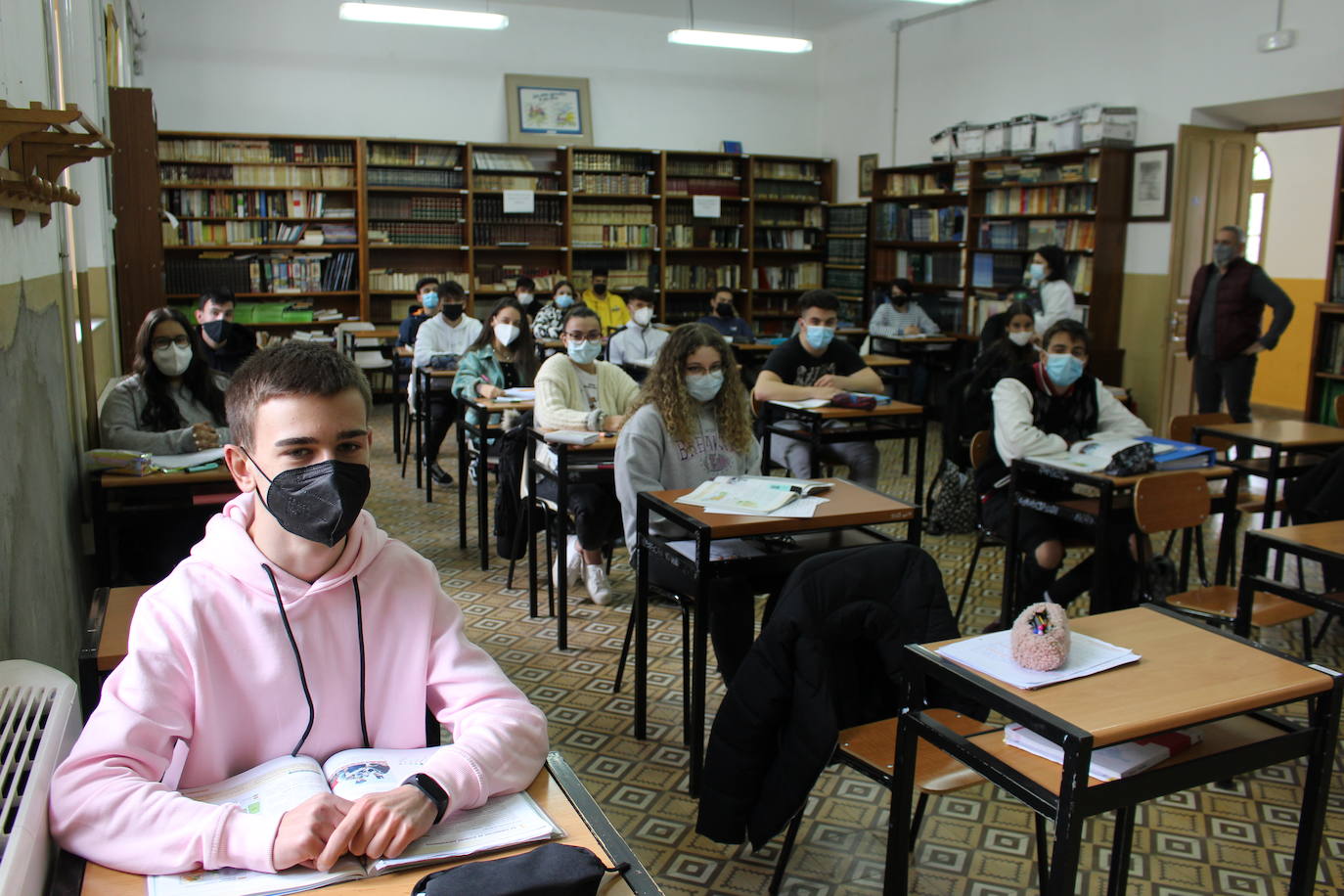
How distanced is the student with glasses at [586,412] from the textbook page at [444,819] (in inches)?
102

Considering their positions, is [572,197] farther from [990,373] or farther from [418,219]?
[990,373]

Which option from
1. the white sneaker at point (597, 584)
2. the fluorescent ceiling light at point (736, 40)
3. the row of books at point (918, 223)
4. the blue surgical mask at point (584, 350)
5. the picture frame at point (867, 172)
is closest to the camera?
the white sneaker at point (597, 584)

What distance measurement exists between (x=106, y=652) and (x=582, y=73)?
9914mm

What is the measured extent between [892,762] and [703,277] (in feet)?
31.5

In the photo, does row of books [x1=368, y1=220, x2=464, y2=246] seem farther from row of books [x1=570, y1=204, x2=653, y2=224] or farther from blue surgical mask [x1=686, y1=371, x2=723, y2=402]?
blue surgical mask [x1=686, y1=371, x2=723, y2=402]

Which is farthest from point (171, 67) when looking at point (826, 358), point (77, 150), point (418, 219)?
point (77, 150)

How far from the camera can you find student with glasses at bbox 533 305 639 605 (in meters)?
4.15

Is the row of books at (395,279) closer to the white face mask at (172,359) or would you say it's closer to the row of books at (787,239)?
the row of books at (787,239)

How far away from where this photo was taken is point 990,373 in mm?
4828

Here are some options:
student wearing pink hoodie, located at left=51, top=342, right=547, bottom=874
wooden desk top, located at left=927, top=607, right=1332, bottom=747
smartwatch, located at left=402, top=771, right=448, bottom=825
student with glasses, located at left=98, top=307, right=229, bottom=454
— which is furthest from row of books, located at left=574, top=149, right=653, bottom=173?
smartwatch, located at left=402, top=771, right=448, bottom=825

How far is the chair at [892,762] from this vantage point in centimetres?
202

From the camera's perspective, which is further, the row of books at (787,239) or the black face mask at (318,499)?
the row of books at (787,239)

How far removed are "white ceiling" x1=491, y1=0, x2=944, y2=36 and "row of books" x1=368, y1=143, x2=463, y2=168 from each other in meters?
1.38

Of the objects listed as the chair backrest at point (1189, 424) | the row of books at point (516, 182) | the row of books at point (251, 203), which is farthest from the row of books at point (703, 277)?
the chair backrest at point (1189, 424)
